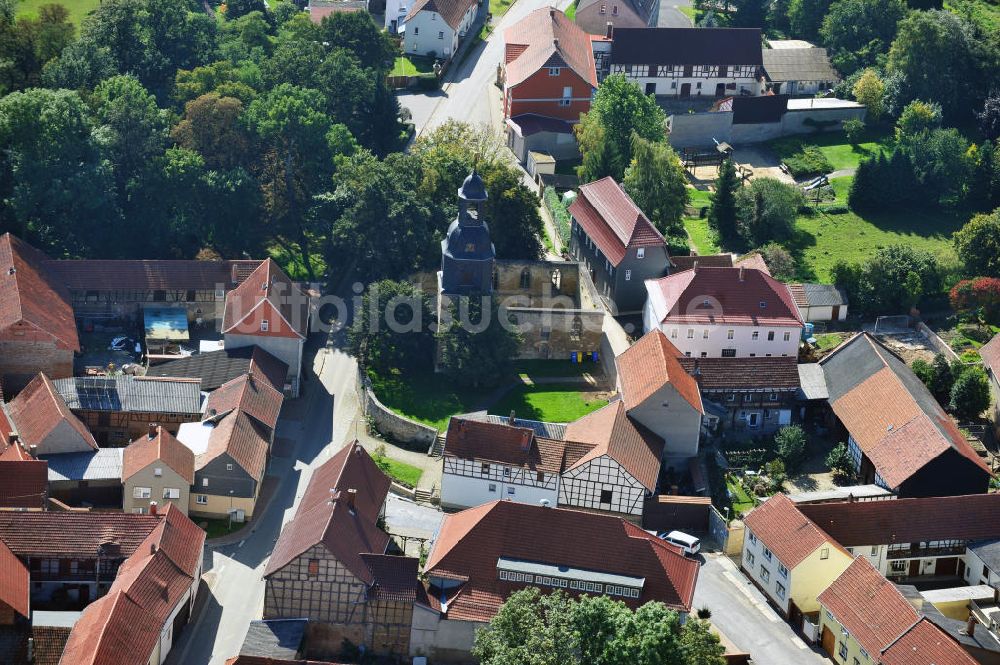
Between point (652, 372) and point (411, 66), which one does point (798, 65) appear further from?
point (652, 372)

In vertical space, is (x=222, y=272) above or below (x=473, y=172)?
below

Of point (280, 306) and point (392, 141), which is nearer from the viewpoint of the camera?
point (280, 306)

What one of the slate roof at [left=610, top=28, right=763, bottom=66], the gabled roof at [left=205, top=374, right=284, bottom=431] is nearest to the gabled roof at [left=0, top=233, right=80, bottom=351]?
the gabled roof at [left=205, top=374, right=284, bottom=431]

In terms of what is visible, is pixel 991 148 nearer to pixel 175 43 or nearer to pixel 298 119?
pixel 298 119

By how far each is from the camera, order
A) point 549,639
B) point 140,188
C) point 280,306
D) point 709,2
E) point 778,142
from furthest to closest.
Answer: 1. point 709,2
2. point 778,142
3. point 140,188
4. point 280,306
5. point 549,639

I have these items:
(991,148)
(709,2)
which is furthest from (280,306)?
(709,2)

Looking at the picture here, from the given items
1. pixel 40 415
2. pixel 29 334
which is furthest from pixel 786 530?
pixel 29 334
